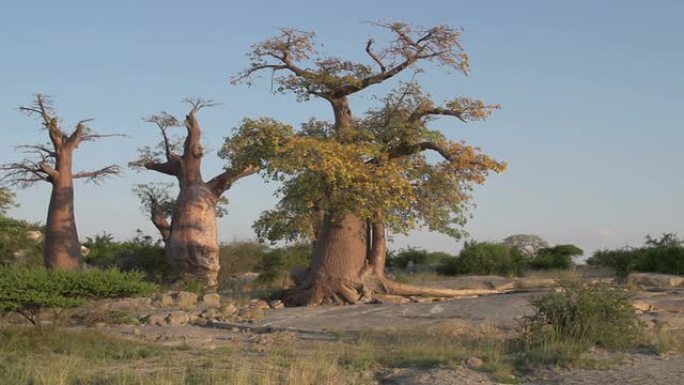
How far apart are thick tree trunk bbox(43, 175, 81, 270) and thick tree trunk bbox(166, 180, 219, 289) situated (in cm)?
256

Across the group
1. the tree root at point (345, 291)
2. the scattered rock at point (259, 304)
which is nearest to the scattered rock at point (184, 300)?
the scattered rock at point (259, 304)

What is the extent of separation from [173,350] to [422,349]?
342 centimetres

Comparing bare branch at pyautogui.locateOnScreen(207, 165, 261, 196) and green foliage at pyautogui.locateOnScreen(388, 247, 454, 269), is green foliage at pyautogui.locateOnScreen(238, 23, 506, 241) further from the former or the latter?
green foliage at pyautogui.locateOnScreen(388, 247, 454, 269)

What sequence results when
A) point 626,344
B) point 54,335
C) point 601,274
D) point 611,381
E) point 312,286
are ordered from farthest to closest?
point 601,274
point 312,286
point 54,335
point 626,344
point 611,381

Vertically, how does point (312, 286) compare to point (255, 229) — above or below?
below

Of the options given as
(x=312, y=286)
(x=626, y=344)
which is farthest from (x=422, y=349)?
(x=312, y=286)

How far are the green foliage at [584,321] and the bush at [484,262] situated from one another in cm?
1777

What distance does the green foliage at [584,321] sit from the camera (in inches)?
432

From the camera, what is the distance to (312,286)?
19.1 metres

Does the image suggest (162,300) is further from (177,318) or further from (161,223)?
(161,223)

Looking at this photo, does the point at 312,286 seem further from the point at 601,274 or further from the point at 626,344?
the point at 601,274

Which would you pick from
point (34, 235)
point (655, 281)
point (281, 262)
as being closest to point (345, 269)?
point (655, 281)

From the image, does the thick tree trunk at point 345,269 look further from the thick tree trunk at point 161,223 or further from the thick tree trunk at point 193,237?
the thick tree trunk at point 161,223

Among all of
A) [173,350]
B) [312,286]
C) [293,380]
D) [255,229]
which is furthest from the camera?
[255,229]
